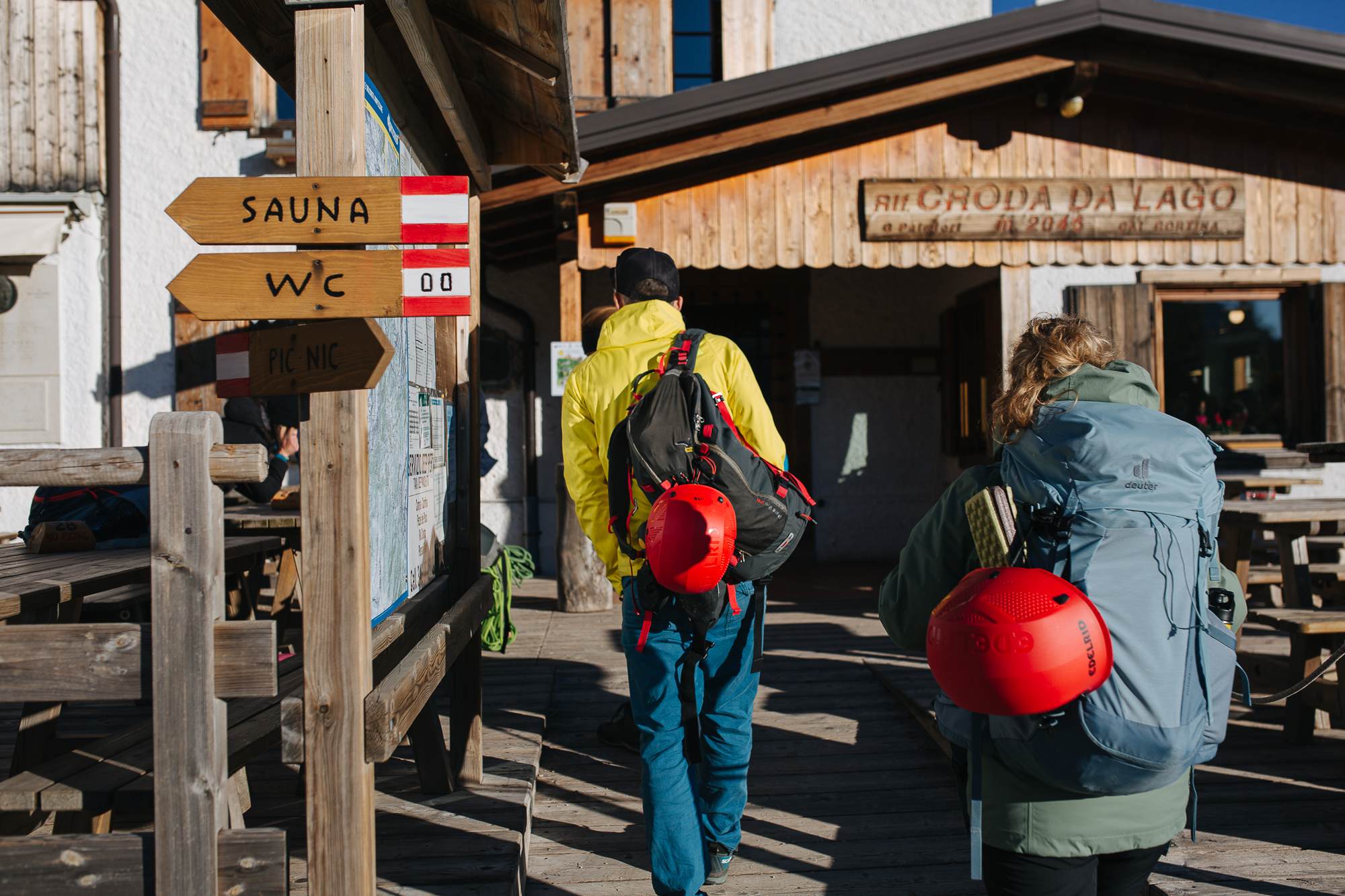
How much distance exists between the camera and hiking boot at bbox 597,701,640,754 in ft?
12.9

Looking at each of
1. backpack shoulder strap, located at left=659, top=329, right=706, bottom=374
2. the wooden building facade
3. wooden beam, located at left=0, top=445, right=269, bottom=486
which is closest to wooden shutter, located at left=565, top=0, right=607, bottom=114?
the wooden building facade

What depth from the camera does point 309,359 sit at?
1.88 m

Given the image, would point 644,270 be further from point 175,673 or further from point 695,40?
point 695,40

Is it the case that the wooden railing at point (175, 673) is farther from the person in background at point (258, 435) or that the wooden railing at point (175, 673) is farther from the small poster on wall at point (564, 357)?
the small poster on wall at point (564, 357)

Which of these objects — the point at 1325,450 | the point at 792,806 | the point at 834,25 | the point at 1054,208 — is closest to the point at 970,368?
the point at 1054,208

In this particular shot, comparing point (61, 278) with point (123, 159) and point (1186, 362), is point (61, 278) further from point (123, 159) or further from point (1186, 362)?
point (1186, 362)

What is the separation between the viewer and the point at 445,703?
15.1 ft

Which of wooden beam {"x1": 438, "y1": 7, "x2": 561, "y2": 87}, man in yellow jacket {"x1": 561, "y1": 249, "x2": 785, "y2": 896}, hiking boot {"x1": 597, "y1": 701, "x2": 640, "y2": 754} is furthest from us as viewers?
hiking boot {"x1": 597, "y1": 701, "x2": 640, "y2": 754}

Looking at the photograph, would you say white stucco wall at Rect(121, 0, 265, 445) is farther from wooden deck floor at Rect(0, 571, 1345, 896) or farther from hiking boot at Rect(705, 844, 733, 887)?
hiking boot at Rect(705, 844, 733, 887)

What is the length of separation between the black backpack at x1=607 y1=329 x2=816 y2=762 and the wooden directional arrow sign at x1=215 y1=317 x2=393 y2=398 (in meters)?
0.72

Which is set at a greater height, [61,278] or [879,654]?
[61,278]

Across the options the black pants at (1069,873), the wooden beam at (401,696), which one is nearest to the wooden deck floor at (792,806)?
the wooden beam at (401,696)

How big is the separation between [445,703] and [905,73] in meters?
4.45

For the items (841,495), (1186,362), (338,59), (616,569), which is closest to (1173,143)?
(1186,362)
